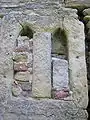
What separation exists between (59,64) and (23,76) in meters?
0.26

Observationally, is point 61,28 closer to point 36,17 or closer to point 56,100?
point 36,17

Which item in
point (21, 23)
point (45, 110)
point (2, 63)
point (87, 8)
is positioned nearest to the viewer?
point (45, 110)

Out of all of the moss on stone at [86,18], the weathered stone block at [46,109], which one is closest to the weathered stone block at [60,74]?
the weathered stone block at [46,109]

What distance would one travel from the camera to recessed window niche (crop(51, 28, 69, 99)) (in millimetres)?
2023

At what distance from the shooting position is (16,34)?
86.0 inches

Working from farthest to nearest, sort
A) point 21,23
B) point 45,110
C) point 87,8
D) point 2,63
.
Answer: point 87,8 → point 21,23 → point 2,63 → point 45,110

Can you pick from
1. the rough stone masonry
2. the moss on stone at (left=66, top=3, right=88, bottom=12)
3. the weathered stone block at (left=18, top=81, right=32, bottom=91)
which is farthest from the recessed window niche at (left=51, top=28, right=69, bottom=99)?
the moss on stone at (left=66, top=3, right=88, bottom=12)

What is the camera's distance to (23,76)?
207cm

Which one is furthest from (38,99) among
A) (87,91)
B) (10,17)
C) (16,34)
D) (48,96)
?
(10,17)

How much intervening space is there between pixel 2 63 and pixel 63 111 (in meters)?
0.54

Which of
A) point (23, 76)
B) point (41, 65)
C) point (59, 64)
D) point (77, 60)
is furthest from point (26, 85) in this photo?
point (77, 60)

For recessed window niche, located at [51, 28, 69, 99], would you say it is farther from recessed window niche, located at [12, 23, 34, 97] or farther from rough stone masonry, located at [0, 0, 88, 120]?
recessed window niche, located at [12, 23, 34, 97]

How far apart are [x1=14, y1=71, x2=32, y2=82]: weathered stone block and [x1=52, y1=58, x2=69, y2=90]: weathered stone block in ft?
0.57

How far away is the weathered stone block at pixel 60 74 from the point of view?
2.03 meters
